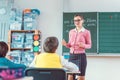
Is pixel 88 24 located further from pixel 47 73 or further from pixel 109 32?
pixel 47 73

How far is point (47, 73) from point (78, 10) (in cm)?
351

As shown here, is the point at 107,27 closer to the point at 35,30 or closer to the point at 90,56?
the point at 90,56

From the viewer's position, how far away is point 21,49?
5.56 meters

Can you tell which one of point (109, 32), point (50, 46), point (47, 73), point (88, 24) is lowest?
point (47, 73)

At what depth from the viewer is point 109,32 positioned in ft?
17.4

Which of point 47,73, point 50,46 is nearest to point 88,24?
point 50,46

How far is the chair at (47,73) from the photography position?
219 centimetres

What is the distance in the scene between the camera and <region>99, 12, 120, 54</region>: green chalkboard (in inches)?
207

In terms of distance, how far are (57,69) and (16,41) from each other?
352cm

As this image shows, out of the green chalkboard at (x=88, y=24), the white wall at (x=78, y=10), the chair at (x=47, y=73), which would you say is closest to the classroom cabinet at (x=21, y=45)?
the white wall at (x=78, y=10)

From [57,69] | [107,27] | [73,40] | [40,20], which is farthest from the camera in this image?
[40,20]

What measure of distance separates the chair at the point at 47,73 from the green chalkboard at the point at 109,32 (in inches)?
125

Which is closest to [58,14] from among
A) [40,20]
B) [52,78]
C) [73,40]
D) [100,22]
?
[40,20]

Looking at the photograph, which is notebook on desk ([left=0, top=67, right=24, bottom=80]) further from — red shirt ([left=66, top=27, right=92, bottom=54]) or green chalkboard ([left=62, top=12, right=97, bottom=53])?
green chalkboard ([left=62, top=12, right=97, bottom=53])
